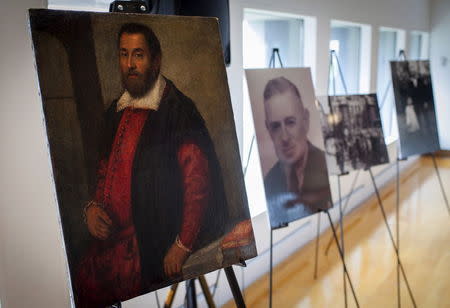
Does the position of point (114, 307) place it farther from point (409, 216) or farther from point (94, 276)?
point (409, 216)

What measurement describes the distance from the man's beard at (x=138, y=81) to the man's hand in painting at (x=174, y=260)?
0.41 metres

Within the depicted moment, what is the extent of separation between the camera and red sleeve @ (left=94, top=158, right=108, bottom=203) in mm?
1002

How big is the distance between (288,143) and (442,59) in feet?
18.3

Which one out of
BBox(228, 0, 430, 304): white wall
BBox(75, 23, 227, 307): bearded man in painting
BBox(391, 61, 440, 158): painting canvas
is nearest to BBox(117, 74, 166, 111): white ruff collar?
BBox(75, 23, 227, 307): bearded man in painting

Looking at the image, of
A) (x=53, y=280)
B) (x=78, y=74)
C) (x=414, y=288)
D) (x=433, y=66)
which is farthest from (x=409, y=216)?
(x=78, y=74)

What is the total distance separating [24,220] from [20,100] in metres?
0.39

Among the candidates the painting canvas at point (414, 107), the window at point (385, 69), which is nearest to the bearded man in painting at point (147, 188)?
the painting canvas at point (414, 107)

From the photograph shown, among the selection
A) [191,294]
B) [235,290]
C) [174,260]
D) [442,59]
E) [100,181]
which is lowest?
[191,294]

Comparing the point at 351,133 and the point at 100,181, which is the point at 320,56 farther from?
the point at 100,181

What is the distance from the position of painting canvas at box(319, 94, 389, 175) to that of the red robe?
178 centimetres

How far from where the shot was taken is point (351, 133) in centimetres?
270

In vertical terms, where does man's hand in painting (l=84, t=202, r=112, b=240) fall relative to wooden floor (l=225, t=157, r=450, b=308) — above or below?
above

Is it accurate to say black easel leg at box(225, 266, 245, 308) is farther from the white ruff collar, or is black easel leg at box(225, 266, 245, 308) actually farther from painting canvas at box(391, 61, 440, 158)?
painting canvas at box(391, 61, 440, 158)

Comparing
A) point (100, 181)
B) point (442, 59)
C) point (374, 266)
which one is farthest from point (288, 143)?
point (442, 59)
